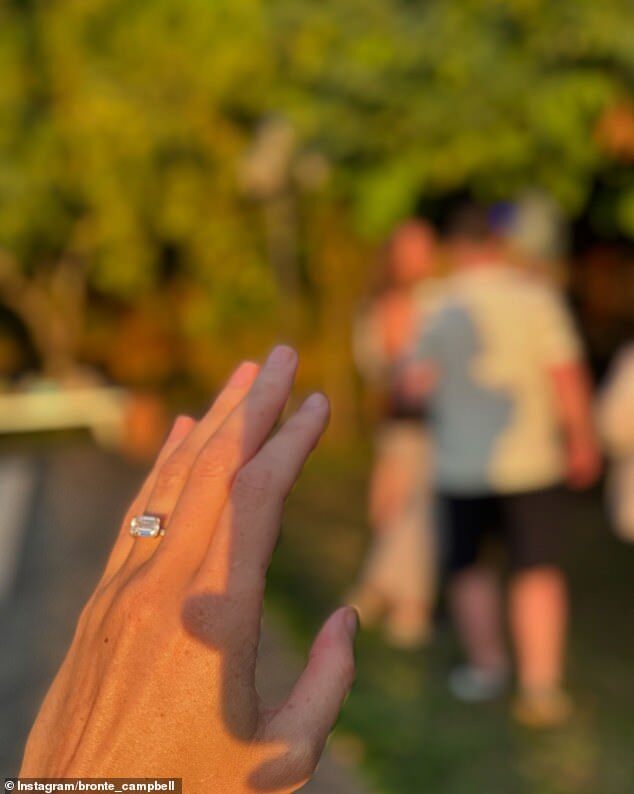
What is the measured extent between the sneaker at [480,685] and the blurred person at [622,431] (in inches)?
40.5

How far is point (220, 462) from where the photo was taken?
1.34 metres

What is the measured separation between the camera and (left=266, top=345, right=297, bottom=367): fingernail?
1422mm

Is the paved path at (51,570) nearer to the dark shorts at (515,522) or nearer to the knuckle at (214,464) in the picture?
the knuckle at (214,464)

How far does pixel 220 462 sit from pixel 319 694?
249 millimetres

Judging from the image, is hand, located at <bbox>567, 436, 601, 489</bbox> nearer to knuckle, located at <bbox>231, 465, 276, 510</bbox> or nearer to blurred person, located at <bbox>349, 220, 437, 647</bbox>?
blurred person, located at <bbox>349, 220, 437, 647</bbox>

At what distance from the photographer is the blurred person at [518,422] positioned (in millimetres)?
5363

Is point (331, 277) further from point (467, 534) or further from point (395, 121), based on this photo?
point (467, 534)

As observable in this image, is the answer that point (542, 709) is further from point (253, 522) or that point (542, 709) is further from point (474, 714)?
point (253, 522)

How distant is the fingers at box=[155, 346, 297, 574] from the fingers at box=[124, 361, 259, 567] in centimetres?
5

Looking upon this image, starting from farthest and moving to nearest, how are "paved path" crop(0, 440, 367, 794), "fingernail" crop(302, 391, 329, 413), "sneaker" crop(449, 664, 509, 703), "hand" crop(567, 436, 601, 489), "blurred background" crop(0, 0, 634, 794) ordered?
"blurred background" crop(0, 0, 634, 794) < "sneaker" crop(449, 664, 509, 703) < "hand" crop(567, 436, 601, 489) < "paved path" crop(0, 440, 367, 794) < "fingernail" crop(302, 391, 329, 413)

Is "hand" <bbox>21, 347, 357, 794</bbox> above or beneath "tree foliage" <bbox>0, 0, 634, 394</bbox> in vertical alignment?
beneath

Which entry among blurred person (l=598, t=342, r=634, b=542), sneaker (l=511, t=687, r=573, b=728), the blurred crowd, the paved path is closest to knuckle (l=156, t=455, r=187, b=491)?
the paved path

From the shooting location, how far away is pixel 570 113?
22.2 ft

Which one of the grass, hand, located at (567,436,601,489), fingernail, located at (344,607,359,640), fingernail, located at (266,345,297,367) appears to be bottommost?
the grass
